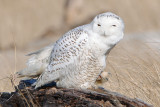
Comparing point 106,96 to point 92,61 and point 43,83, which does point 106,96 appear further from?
point 43,83

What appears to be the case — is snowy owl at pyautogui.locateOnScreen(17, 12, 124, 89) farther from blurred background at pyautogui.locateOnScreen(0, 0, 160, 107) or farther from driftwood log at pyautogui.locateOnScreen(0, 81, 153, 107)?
blurred background at pyautogui.locateOnScreen(0, 0, 160, 107)

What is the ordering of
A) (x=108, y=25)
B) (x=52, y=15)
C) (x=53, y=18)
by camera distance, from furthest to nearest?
(x=53, y=18), (x=52, y=15), (x=108, y=25)

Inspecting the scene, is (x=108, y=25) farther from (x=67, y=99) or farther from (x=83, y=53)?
(x=67, y=99)

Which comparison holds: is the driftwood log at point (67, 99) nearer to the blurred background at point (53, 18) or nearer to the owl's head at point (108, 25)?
the owl's head at point (108, 25)

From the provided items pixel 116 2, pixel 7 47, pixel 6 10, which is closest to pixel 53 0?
pixel 6 10

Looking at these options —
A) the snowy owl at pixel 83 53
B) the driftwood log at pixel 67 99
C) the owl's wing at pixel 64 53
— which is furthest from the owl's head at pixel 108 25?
the driftwood log at pixel 67 99

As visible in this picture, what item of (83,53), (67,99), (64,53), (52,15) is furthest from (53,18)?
(67,99)

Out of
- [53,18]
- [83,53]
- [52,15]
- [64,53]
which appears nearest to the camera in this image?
[83,53]
